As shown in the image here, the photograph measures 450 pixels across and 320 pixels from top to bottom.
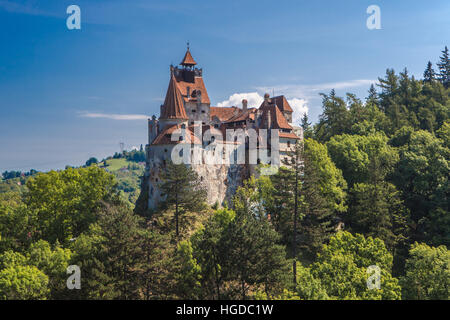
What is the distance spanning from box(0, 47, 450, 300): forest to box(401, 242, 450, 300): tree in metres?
0.12

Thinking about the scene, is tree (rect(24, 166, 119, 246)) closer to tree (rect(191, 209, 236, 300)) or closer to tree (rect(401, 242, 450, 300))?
tree (rect(191, 209, 236, 300))

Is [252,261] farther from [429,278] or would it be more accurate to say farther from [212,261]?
[429,278]

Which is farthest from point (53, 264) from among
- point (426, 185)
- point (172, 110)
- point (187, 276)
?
point (426, 185)

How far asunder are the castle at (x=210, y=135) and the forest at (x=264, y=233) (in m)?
3.72

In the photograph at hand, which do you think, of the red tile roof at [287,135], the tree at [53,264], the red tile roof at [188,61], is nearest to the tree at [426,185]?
the red tile roof at [287,135]

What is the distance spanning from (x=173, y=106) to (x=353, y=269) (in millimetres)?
34590

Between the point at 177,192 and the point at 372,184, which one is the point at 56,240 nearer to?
the point at 177,192

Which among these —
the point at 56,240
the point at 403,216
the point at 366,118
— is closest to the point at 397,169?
the point at 403,216

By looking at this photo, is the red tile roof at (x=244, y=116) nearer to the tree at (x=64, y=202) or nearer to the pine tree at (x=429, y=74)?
the tree at (x=64, y=202)

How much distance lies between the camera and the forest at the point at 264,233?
37.3 m

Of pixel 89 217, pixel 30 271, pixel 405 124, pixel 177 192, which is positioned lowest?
pixel 30 271

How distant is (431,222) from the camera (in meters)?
55.9
